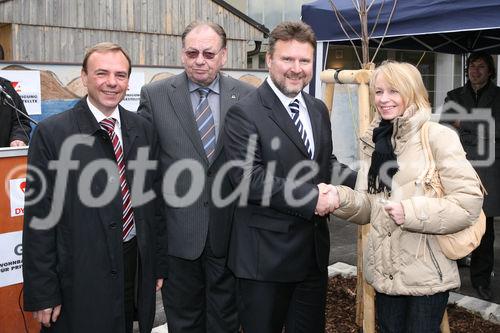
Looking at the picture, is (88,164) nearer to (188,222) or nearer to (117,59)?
(117,59)

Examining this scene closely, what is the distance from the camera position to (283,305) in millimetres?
2768

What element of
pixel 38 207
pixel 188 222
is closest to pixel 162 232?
pixel 188 222

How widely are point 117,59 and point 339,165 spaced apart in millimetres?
1323

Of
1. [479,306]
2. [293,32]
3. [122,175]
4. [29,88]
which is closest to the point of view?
[293,32]

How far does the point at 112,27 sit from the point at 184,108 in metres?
11.3

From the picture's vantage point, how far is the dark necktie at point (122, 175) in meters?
2.75

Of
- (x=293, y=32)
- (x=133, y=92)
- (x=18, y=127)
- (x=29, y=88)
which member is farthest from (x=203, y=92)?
(x=133, y=92)

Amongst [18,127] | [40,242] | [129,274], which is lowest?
[129,274]

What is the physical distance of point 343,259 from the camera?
6.27m

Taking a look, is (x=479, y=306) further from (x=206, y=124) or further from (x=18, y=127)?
(x=18, y=127)

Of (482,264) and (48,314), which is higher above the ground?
(48,314)

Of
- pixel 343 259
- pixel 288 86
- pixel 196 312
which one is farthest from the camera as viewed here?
pixel 343 259

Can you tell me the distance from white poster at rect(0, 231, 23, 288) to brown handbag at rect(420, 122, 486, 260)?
2.63 meters

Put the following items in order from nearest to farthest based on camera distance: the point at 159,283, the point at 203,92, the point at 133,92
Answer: the point at 159,283 → the point at 203,92 → the point at 133,92
